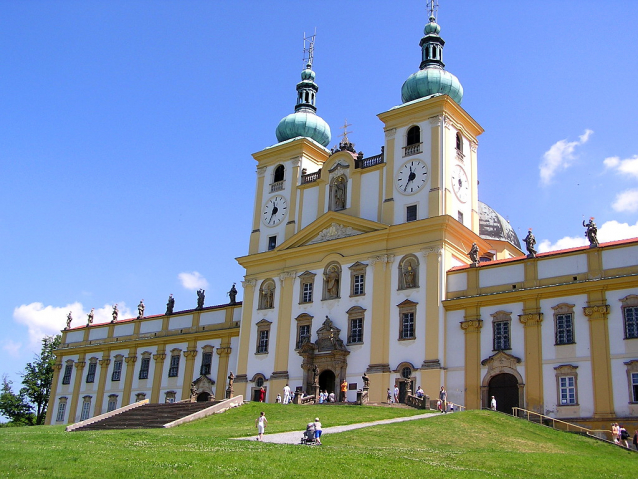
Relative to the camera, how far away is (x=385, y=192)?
1858 inches

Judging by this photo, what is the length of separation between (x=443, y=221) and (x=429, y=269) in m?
2.93

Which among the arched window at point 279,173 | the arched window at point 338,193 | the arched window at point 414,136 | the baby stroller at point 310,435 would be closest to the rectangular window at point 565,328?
the arched window at point 414,136

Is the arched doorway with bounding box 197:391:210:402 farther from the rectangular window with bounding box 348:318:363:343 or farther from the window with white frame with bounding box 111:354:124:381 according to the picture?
the rectangular window with bounding box 348:318:363:343

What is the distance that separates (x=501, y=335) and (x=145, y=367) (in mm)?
31153

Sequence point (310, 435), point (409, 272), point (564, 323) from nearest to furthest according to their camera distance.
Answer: point (310, 435) < point (564, 323) < point (409, 272)

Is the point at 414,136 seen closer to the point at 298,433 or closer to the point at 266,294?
the point at 266,294

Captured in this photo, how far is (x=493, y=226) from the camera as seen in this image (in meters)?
58.5

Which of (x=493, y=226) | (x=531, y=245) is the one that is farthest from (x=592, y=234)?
(x=493, y=226)

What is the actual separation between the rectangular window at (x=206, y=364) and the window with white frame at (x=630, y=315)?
99.3ft

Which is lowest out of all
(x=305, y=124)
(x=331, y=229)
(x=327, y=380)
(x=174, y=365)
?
(x=327, y=380)

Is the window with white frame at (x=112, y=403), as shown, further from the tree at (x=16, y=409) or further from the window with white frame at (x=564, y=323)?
the window with white frame at (x=564, y=323)

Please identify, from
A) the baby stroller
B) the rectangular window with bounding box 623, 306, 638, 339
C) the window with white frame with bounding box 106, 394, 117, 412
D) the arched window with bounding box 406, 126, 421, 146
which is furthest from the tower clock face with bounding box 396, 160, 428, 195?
the window with white frame with bounding box 106, 394, 117, 412

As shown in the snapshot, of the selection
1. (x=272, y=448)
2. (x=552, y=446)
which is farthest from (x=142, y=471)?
(x=552, y=446)

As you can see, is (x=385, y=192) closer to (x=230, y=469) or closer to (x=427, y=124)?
(x=427, y=124)
